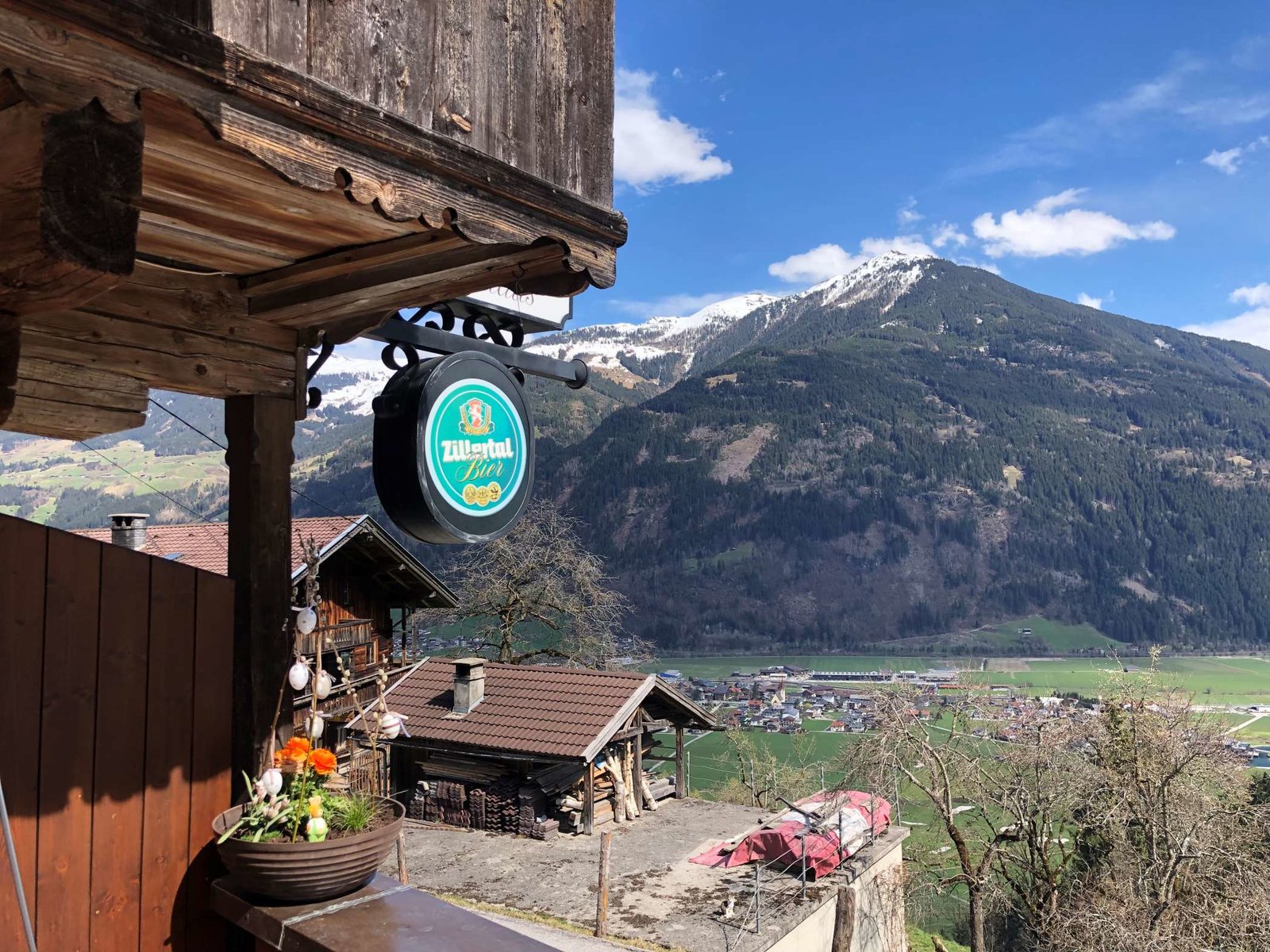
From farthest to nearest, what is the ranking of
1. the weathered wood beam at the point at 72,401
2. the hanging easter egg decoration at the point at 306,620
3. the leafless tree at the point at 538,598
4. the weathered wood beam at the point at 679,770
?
the leafless tree at the point at 538,598 → the weathered wood beam at the point at 679,770 → the hanging easter egg decoration at the point at 306,620 → the weathered wood beam at the point at 72,401

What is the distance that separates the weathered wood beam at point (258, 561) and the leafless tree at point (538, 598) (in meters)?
23.1

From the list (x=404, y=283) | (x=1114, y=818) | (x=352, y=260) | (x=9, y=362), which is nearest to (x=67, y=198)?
(x=9, y=362)

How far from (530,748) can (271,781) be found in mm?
15015

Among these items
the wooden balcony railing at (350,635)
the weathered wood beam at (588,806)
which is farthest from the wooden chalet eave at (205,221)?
the wooden balcony railing at (350,635)

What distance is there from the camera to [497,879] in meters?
14.6

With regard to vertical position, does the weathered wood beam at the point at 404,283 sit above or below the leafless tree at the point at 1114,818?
above

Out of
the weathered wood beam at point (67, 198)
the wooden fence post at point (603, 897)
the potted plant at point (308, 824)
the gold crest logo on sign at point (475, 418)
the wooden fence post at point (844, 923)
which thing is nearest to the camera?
the weathered wood beam at point (67, 198)

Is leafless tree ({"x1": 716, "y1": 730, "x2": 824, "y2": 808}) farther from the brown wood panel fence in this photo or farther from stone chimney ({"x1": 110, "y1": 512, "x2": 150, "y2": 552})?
the brown wood panel fence

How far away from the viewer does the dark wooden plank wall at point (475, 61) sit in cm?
199

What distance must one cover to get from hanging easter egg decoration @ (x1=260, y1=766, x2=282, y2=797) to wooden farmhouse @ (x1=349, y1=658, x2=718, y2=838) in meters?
14.3

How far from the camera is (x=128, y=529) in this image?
41.3 feet

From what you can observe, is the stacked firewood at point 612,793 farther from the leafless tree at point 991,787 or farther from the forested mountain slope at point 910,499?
the forested mountain slope at point 910,499

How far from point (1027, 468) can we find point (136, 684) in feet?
483

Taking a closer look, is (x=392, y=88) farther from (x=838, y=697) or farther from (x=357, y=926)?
(x=838, y=697)
